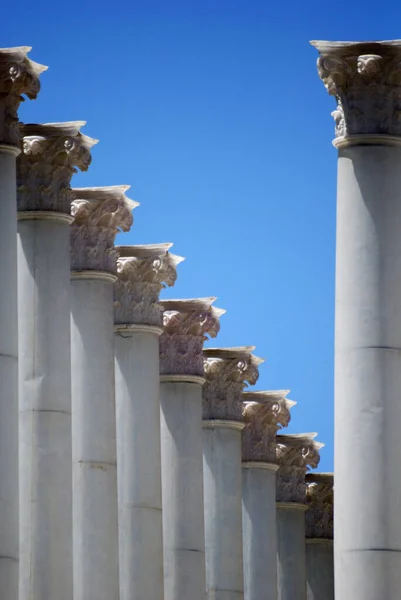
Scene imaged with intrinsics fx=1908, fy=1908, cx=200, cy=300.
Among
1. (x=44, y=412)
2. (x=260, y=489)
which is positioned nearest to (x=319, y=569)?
(x=260, y=489)

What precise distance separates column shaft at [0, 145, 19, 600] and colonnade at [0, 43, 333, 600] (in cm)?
8

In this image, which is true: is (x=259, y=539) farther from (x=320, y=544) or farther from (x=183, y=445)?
(x=320, y=544)

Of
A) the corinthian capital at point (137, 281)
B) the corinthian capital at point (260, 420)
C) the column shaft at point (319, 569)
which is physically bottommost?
the column shaft at point (319, 569)

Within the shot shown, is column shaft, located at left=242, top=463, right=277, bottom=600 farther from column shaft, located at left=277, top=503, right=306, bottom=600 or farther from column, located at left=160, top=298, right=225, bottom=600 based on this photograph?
column, located at left=160, top=298, right=225, bottom=600

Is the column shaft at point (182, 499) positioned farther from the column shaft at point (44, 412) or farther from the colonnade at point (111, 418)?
the column shaft at point (44, 412)

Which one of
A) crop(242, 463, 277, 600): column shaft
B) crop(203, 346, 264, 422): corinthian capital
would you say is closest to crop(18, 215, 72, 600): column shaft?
crop(203, 346, 264, 422): corinthian capital

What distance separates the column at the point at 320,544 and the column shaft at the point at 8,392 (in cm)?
10462

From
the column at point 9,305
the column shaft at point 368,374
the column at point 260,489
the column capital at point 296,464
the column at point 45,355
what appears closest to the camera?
the column shaft at point 368,374

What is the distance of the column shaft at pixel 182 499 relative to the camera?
12100 cm

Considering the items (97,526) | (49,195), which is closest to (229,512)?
(97,526)

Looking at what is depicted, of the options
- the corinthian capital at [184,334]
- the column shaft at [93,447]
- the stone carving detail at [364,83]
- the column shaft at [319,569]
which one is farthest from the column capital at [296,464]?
the stone carving detail at [364,83]

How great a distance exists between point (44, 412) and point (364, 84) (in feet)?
77.2

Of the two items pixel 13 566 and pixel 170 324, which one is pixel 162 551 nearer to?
pixel 170 324

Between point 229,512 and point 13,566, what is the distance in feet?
194
